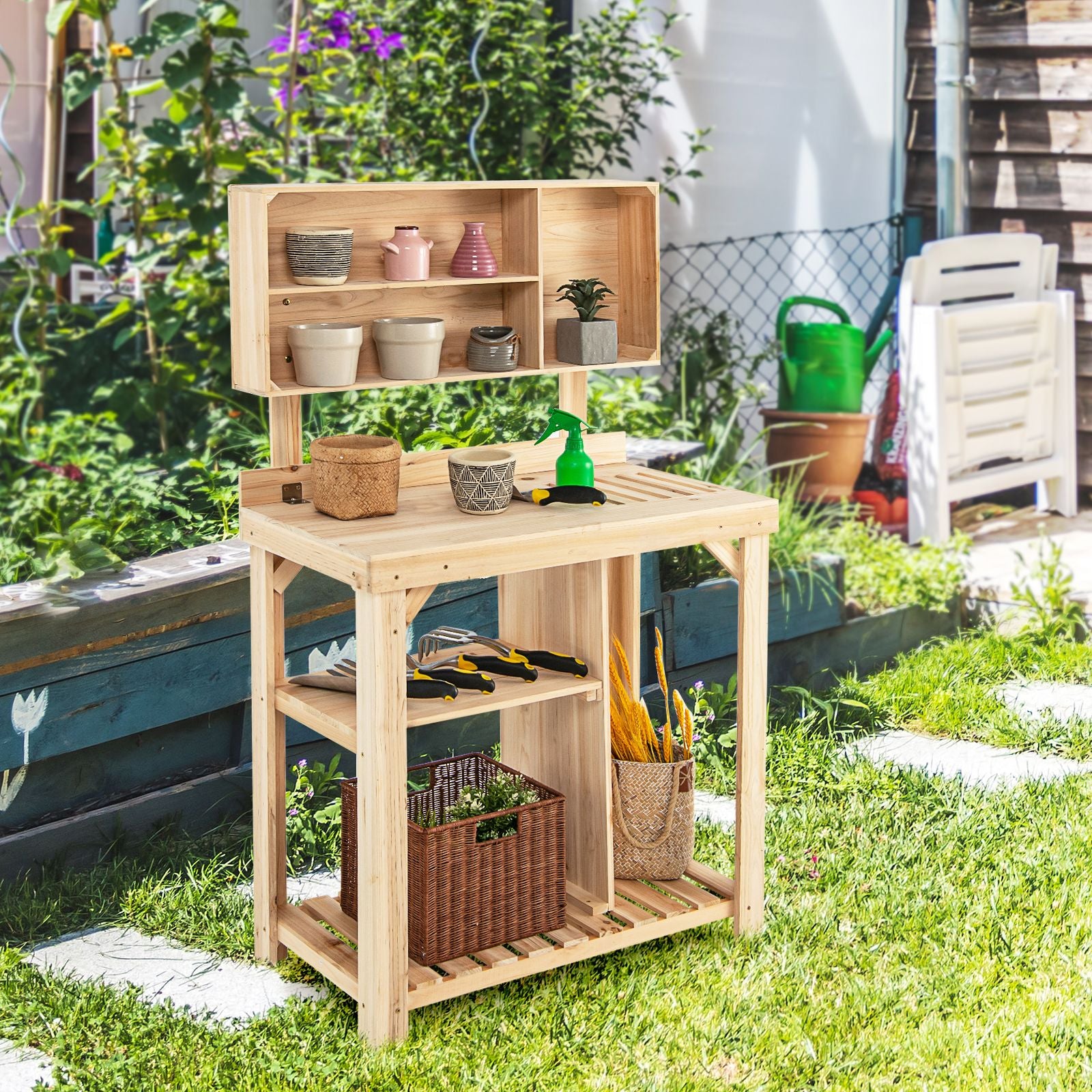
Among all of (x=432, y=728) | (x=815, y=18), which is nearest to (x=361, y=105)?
(x=815, y=18)

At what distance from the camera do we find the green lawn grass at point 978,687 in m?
3.69

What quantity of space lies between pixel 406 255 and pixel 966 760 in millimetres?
1860

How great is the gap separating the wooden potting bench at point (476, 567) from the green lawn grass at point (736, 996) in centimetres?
7

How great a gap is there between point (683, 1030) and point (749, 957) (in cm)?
30

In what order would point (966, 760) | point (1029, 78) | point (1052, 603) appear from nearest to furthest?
point (966, 760)
point (1052, 603)
point (1029, 78)

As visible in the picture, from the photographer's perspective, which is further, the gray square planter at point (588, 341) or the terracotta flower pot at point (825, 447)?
the terracotta flower pot at point (825, 447)

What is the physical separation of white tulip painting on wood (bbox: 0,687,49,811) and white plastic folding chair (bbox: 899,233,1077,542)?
2963mm

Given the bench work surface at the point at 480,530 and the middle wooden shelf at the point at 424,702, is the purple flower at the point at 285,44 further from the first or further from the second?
the middle wooden shelf at the point at 424,702

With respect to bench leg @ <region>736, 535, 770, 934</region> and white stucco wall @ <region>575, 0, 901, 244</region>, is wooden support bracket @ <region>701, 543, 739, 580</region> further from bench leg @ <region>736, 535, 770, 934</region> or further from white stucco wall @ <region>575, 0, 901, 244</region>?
white stucco wall @ <region>575, 0, 901, 244</region>

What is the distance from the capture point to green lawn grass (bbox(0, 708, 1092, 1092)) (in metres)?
2.37

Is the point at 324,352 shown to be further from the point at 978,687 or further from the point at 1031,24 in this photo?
the point at 1031,24

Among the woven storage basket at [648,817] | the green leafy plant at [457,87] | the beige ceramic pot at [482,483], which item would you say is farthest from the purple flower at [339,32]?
the woven storage basket at [648,817]

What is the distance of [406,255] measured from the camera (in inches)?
105

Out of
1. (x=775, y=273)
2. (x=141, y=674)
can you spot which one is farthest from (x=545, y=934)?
(x=775, y=273)
